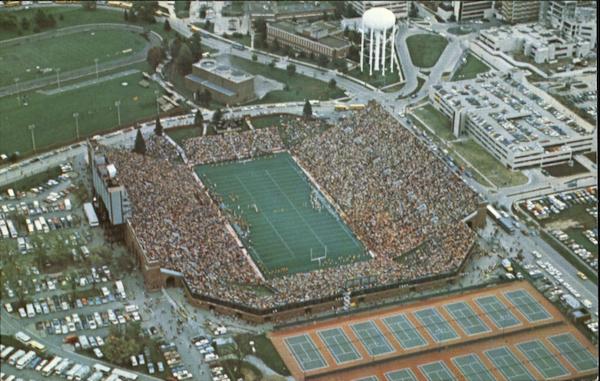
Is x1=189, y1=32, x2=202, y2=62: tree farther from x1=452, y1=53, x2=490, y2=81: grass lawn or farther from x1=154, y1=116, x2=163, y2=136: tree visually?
x1=452, y1=53, x2=490, y2=81: grass lawn

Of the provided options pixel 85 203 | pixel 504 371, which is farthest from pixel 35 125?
pixel 504 371

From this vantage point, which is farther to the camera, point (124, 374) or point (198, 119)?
point (198, 119)

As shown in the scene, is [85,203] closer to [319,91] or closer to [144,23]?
[319,91]

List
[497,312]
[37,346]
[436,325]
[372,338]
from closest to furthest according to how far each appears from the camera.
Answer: [37,346] < [372,338] < [436,325] < [497,312]

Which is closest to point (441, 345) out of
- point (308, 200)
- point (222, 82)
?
point (308, 200)

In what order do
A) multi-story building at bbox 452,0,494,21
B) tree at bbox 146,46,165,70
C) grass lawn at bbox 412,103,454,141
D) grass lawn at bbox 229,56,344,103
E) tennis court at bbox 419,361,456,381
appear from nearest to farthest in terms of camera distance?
tennis court at bbox 419,361,456,381
grass lawn at bbox 412,103,454,141
grass lawn at bbox 229,56,344,103
tree at bbox 146,46,165,70
multi-story building at bbox 452,0,494,21

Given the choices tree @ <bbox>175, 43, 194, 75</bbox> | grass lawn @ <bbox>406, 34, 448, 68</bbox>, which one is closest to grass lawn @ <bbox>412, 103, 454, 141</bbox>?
grass lawn @ <bbox>406, 34, 448, 68</bbox>

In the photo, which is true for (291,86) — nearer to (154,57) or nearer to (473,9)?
(154,57)
